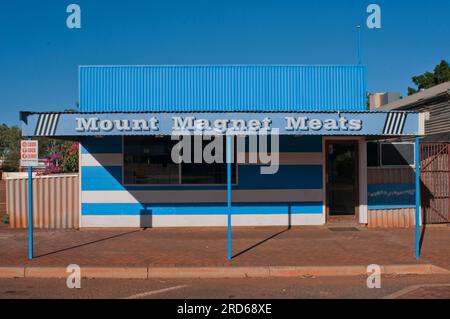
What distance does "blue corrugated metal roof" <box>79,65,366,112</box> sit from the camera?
12.7 meters

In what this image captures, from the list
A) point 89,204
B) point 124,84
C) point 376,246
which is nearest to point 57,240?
point 89,204

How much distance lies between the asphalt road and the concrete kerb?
0.62ft

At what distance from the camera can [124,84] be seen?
41.8ft

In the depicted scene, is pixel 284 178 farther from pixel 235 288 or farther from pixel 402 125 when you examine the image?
pixel 235 288

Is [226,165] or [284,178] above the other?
[226,165]

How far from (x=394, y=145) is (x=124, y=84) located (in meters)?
7.64

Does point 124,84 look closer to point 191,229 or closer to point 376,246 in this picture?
point 191,229

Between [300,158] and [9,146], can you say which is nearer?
[300,158]

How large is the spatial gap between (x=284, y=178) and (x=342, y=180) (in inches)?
65.3

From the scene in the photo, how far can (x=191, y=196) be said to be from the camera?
40.7 ft

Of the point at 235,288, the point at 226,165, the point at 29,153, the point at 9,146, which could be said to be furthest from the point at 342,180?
the point at 9,146

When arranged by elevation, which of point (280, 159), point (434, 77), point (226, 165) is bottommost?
point (226, 165)

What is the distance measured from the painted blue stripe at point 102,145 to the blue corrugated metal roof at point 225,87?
91cm

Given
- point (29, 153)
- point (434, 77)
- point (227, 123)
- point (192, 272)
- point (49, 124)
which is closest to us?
point (192, 272)
